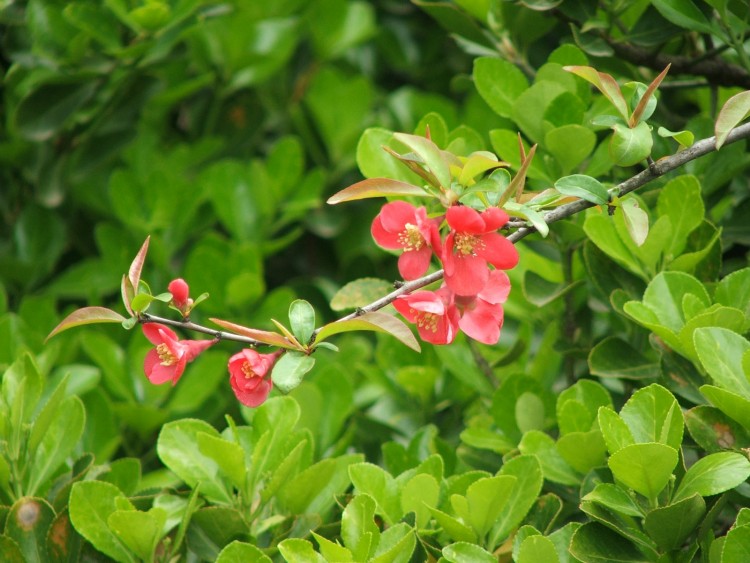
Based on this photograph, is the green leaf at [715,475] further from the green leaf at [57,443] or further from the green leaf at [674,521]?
the green leaf at [57,443]

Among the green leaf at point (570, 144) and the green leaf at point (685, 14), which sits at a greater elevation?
the green leaf at point (685, 14)

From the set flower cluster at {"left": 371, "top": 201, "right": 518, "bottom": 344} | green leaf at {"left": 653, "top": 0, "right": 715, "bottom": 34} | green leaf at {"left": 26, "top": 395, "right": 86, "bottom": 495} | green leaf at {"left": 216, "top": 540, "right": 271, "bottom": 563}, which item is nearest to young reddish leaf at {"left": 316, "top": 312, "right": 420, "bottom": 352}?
flower cluster at {"left": 371, "top": 201, "right": 518, "bottom": 344}

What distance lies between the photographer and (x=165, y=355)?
0.99 metres

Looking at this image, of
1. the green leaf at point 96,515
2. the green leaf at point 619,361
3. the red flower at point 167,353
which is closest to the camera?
the red flower at point 167,353

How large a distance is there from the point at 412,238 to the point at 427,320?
0.08 metres

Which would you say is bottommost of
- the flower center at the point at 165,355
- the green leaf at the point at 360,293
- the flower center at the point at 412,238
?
the green leaf at the point at 360,293

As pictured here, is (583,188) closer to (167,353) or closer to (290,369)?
(290,369)

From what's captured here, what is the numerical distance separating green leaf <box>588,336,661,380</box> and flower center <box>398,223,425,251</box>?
37cm

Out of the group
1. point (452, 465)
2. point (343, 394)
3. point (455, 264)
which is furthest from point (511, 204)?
point (343, 394)

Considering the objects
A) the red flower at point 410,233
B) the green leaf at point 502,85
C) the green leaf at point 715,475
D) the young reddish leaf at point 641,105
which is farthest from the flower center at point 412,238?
the green leaf at point 502,85

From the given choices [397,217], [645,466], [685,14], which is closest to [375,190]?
[397,217]

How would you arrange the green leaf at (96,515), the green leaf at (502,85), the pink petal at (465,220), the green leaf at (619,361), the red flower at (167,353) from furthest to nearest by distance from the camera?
the green leaf at (502,85)
the green leaf at (619,361)
the green leaf at (96,515)
the red flower at (167,353)
the pink petal at (465,220)

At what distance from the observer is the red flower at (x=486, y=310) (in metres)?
0.95

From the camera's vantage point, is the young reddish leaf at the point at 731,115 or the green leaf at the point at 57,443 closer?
the young reddish leaf at the point at 731,115
